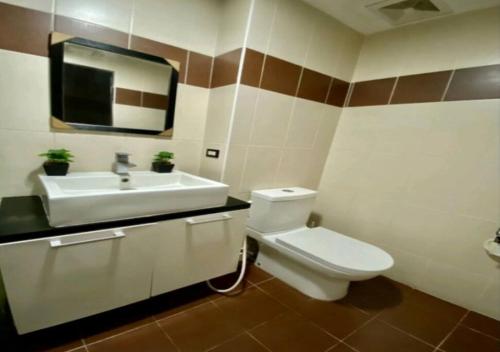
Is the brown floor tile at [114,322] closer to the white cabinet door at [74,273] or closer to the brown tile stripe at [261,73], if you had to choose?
the white cabinet door at [74,273]

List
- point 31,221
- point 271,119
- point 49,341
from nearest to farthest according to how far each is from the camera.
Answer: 1. point 31,221
2. point 49,341
3. point 271,119

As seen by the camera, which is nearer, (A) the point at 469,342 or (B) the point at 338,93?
(A) the point at 469,342

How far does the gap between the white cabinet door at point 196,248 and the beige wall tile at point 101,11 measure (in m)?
1.06

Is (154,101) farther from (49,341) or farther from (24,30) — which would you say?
(49,341)

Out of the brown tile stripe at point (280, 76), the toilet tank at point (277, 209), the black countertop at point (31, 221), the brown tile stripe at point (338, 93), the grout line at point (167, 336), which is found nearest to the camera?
the black countertop at point (31, 221)

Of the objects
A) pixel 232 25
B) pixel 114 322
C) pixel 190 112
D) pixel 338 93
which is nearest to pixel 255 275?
pixel 114 322

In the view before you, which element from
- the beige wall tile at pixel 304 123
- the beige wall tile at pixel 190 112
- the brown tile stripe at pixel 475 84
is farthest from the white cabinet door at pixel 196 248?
the brown tile stripe at pixel 475 84

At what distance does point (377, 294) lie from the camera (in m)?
1.72

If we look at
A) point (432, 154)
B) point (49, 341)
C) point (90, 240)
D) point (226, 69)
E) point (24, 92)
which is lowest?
point (49, 341)

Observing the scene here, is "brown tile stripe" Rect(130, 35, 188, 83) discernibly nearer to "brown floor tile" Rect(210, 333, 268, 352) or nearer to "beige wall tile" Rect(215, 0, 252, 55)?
"beige wall tile" Rect(215, 0, 252, 55)

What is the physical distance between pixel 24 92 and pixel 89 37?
0.40 m

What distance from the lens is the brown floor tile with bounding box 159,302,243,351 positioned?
3.81 ft

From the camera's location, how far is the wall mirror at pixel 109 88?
1.18 m

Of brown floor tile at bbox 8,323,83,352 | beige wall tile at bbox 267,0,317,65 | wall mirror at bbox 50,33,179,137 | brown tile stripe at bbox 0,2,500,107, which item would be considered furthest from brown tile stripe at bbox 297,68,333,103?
brown floor tile at bbox 8,323,83,352
